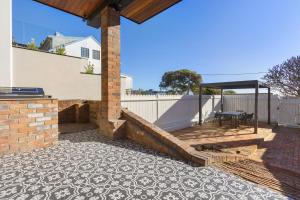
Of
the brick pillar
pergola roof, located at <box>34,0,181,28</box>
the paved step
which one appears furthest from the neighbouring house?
the paved step

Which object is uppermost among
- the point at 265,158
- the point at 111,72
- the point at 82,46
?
the point at 82,46

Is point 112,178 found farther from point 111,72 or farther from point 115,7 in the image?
point 115,7

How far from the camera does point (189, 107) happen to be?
30.3ft

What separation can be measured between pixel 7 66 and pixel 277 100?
534 inches

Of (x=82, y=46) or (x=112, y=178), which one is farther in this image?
(x=82, y=46)

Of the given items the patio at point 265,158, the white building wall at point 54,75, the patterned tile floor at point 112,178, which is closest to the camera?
the patterned tile floor at point 112,178

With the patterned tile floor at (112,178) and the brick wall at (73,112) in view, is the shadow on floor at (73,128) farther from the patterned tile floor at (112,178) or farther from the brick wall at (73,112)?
the patterned tile floor at (112,178)

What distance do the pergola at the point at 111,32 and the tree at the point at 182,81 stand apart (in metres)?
20.5

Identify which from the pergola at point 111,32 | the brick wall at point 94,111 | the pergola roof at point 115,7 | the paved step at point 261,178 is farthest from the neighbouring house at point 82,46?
the paved step at point 261,178

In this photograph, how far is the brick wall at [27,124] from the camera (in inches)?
107

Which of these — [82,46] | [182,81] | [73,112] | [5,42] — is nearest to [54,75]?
[5,42]

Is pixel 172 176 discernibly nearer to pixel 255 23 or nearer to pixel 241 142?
pixel 241 142

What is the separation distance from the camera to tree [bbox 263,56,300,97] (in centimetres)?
1374

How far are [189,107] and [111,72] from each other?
6290mm
